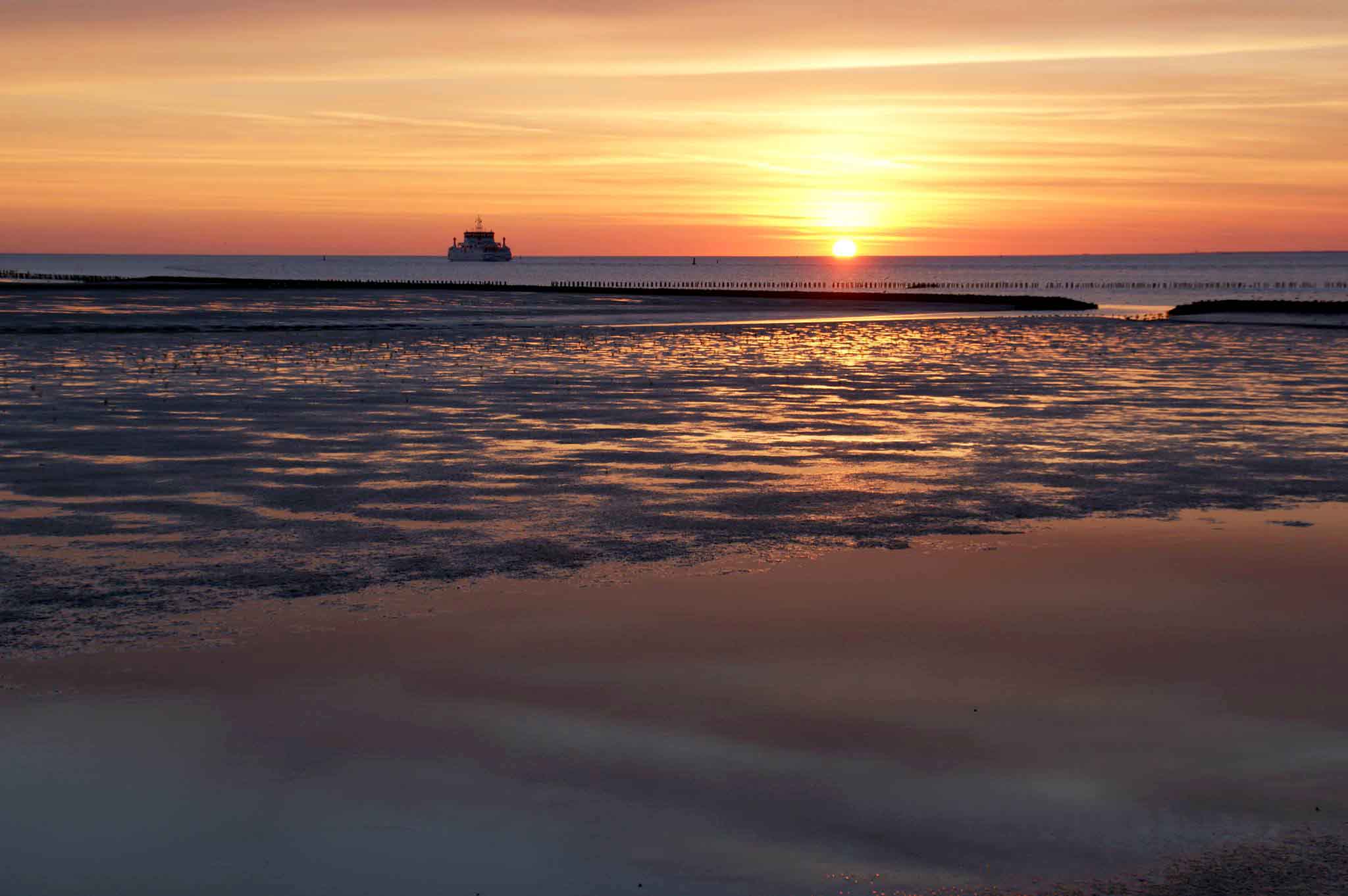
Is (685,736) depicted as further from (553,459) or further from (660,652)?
(553,459)

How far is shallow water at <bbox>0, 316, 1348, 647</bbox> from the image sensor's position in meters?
12.2

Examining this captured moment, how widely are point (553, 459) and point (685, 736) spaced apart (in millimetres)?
10839

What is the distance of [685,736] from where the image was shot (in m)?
7.63

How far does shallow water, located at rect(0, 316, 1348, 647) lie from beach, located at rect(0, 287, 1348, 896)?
0.10 meters

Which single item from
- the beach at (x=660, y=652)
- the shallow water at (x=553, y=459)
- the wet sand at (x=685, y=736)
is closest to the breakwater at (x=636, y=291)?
the shallow water at (x=553, y=459)

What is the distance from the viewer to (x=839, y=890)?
5.76m

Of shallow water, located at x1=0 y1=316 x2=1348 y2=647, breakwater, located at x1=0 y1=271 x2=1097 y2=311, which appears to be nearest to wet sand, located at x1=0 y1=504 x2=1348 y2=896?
shallow water, located at x1=0 y1=316 x2=1348 y2=647

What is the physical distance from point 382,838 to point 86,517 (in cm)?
892

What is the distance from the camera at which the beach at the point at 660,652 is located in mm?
6305

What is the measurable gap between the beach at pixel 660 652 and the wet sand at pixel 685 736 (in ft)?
0.09

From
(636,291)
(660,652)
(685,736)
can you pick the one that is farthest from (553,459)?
(636,291)

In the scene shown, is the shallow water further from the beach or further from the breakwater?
the breakwater

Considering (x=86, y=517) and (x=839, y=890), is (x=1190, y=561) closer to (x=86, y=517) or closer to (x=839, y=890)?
(x=839, y=890)

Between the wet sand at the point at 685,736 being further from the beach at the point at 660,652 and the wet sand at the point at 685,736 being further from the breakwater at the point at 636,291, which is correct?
the breakwater at the point at 636,291
